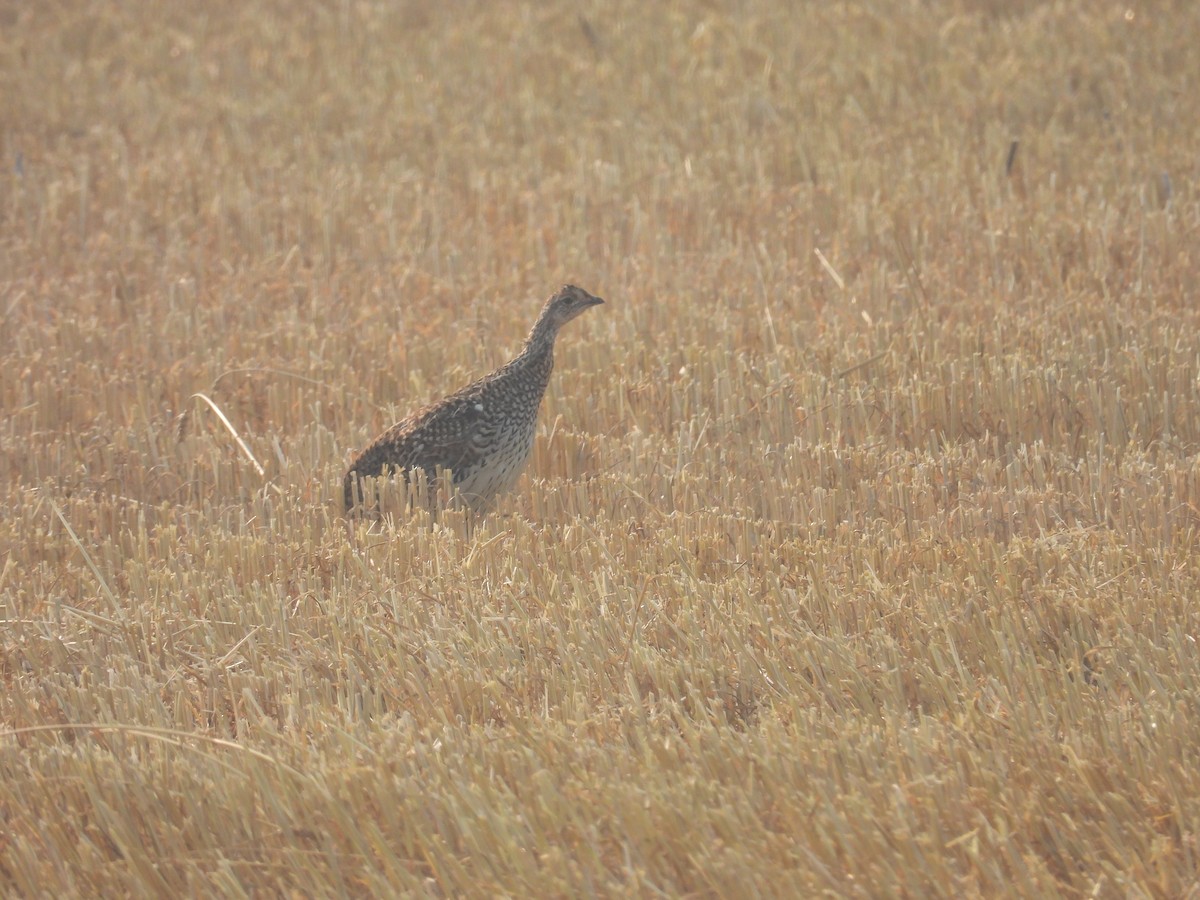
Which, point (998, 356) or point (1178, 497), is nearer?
point (1178, 497)

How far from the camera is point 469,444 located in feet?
20.1

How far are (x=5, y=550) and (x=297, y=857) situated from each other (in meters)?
2.68

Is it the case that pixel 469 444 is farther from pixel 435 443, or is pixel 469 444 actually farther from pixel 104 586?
pixel 104 586

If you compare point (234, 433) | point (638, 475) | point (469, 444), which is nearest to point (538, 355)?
point (469, 444)

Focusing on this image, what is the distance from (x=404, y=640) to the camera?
4.59m

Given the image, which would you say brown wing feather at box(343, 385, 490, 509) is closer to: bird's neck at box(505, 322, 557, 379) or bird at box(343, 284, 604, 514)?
bird at box(343, 284, 604, 514)

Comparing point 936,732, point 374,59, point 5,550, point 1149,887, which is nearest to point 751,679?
point 936,732

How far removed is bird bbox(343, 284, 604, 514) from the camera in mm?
6145

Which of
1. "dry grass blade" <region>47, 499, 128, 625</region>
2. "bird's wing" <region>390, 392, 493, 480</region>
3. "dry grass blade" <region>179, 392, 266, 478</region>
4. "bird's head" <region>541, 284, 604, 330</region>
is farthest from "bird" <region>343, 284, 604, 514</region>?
"dry grass blade" <region>47, 499, 128, 625</region>

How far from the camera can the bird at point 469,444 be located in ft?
20.2

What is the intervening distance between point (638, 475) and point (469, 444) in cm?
65

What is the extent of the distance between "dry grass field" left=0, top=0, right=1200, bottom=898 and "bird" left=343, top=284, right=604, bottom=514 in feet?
0.69

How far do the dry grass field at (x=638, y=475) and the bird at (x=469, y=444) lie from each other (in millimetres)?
210

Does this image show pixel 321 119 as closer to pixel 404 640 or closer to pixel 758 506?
pixel 758 506
